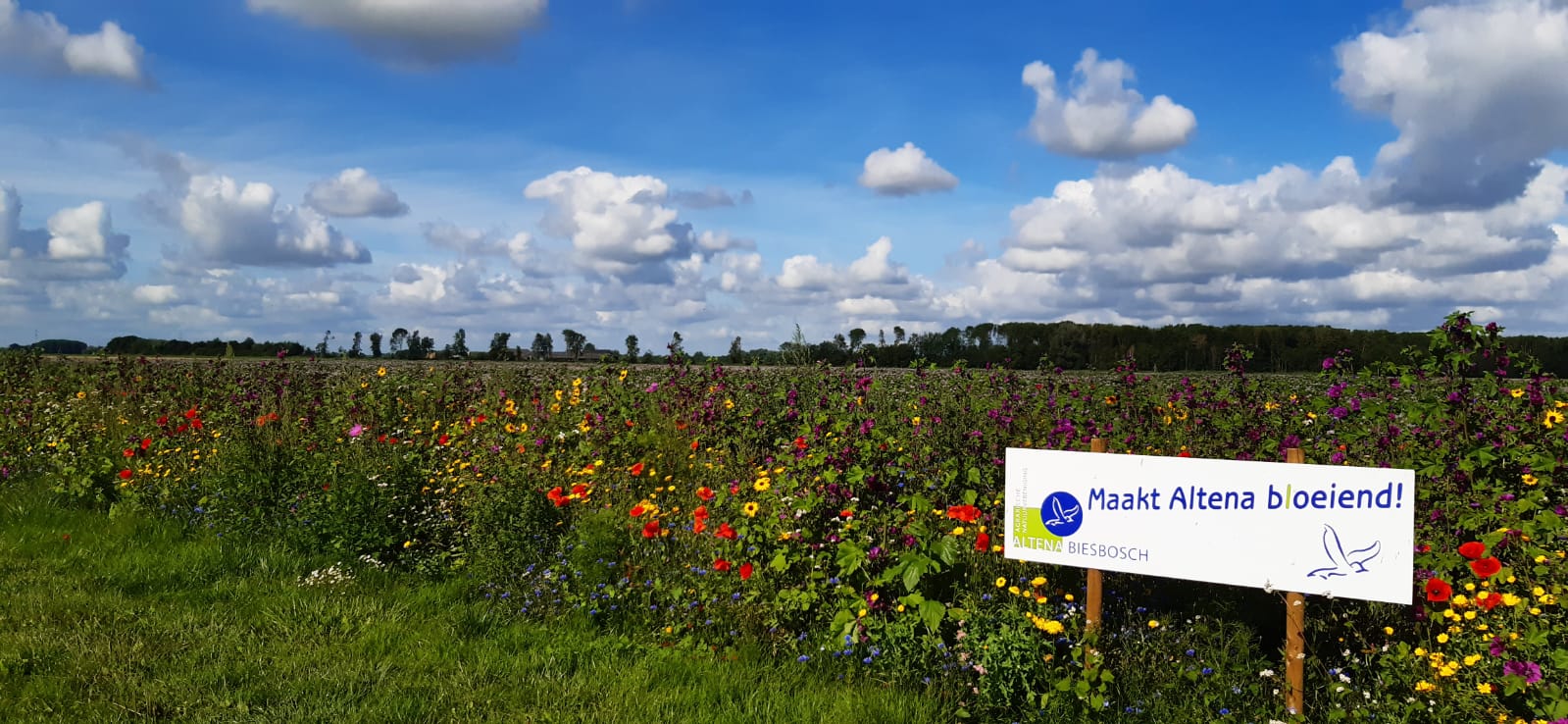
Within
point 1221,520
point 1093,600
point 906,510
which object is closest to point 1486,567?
point 1221,520

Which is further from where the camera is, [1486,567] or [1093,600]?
[1093,600]

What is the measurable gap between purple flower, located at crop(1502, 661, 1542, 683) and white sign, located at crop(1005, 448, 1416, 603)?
1.43 feet

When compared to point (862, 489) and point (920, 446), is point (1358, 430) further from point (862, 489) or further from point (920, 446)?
point (862, 489)

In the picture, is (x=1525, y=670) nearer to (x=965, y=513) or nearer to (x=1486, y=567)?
(x=1486, y=567)

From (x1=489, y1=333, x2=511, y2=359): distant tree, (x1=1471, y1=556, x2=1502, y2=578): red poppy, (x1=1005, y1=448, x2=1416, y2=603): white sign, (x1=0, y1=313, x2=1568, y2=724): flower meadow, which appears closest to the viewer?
(x1=1005, y1=448, x2=1416, y2=603): white sign

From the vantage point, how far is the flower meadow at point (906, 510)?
4.09 meters

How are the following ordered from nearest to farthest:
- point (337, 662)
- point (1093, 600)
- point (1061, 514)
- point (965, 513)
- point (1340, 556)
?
point (1340, 556) < point (1093, 600) < point (1061, 514) < point (337, 662) < point (965, 513)

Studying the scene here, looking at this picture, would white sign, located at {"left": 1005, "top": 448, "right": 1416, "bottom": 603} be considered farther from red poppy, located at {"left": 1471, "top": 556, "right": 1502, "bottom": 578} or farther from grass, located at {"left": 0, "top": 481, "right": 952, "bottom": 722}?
grass, located at {"left": 0, "top": 481, "right": 952, "bottom": 722}

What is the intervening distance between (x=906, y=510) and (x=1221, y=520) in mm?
1835

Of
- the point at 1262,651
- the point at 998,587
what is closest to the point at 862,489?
the point at 998,587

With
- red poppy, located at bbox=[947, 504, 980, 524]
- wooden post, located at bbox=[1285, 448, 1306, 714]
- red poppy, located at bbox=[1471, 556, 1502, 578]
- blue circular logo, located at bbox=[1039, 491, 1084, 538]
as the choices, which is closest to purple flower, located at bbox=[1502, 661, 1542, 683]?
red poppy, located at bbox=[1471, 556, 1502, 578]

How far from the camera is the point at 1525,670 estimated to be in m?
3.65

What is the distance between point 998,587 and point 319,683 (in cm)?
337

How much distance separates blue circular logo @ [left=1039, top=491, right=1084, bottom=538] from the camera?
172 inches
